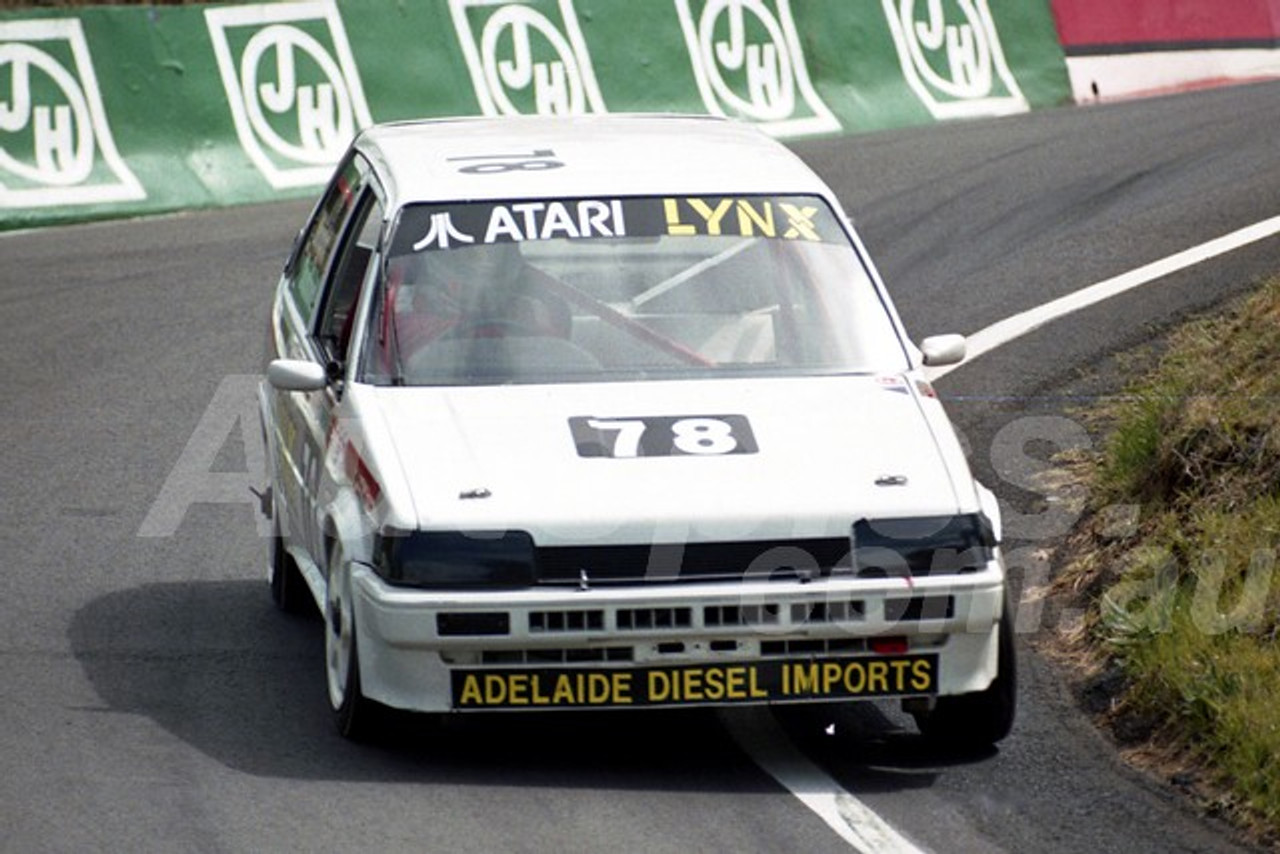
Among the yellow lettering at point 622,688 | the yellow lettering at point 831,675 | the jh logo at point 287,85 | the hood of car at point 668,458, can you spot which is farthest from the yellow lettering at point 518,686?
the jh logo at point 287,85

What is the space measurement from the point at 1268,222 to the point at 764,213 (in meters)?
7.27

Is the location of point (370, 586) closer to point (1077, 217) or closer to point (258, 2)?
point (1077, 217)

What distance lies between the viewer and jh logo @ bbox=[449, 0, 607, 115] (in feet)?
59.5

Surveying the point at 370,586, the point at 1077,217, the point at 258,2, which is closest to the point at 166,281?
the point at 258,2

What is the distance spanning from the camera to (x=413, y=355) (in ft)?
25.6

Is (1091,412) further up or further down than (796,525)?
further down

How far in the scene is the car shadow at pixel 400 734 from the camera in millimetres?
7055

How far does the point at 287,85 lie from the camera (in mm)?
17234

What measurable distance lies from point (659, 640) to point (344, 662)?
3.42 ft

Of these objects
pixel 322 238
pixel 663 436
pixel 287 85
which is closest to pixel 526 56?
pixel 287 85

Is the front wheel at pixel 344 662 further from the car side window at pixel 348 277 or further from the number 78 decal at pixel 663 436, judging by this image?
the car side window at pixel 348 277

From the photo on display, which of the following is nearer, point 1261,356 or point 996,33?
point 1261,356

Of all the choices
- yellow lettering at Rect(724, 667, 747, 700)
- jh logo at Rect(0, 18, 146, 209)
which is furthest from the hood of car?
jh logo at Rect(0, 18, 146, 209)

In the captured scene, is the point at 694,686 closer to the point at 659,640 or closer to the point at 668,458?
Result: the point at 659,640
